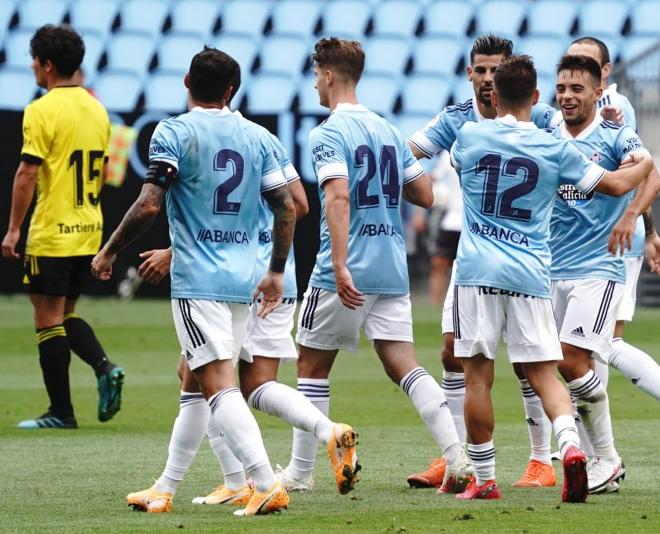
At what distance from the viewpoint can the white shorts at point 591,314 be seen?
6477mm

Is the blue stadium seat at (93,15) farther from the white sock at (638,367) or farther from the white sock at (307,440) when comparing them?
the white sock at (307,440)

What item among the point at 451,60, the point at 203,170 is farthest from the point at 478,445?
the point at 451,60

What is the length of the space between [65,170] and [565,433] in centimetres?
408

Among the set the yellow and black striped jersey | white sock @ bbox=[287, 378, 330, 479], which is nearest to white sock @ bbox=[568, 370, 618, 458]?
white sock @ bbox=[287, 378, 330, 479]

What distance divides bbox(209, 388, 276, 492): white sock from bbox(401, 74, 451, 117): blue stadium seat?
695 inches

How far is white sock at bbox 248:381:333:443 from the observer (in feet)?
18.3

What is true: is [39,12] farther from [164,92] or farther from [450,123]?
[450,123]

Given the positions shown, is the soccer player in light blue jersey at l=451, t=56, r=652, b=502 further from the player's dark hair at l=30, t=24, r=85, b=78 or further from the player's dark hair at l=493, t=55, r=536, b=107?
the player's dark hair at l=30, t=24, r=85, b=78

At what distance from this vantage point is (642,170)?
602 centimetres

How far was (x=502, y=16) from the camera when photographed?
24.4 metres

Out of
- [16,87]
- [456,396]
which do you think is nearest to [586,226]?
[456,396]

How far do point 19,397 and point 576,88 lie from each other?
206 inches

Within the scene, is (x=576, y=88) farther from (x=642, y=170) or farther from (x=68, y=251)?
(x=68, y=251)

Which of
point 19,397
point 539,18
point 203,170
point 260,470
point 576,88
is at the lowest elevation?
point 19,397
